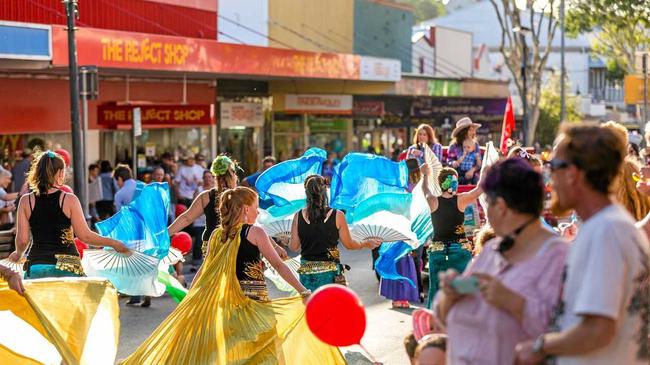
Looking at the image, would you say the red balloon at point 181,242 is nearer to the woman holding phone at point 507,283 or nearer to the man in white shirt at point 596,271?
the woman holding phone at point 507,283

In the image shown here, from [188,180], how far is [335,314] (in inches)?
605

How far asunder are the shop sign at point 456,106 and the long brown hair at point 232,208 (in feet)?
108

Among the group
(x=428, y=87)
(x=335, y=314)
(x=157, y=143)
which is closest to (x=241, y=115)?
(x=157, y=143)

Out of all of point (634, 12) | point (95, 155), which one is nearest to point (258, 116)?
point (95, 155)

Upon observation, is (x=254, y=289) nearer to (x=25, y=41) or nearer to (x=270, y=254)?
(x=270, y=254)

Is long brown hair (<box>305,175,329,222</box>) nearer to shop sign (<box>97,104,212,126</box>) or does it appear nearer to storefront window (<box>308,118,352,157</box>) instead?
shop sign (<box>97,104,212,126</box>)

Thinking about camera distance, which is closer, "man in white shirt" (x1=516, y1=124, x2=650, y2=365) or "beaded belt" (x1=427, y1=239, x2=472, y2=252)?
"man in white shirt" (x1=516, y1=124, x2=650, y2=365)

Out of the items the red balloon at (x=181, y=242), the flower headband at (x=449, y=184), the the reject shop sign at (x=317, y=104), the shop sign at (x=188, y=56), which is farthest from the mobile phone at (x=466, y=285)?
the the reject shop sign at (x=317, y=104)

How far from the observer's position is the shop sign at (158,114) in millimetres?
24656

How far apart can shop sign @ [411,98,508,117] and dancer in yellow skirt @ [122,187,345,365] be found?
107ft

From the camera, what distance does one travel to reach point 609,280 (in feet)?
12.3

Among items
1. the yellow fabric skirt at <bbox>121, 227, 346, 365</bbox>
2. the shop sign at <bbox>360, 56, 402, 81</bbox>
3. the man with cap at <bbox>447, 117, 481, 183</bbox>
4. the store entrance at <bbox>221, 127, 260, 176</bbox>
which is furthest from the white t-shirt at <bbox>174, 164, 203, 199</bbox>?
the yellow fabric skirt at <bbox>121, 227, 346, 365</bbox>

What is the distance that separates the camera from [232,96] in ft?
101

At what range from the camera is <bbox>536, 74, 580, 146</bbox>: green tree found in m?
54.5
